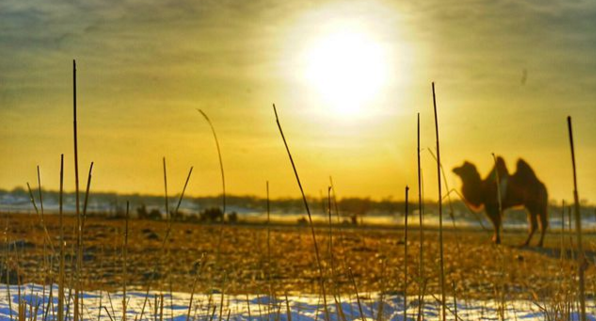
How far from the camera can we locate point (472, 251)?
8.41m

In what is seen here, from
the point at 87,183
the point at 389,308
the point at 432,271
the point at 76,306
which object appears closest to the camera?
the point at 87,183

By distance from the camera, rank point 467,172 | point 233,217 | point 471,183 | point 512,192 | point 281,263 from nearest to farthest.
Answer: point 281,263, point 512,192, point 471,183, point 467,172, point 233,217

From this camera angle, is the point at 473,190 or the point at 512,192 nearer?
Answer: the point at 512,192

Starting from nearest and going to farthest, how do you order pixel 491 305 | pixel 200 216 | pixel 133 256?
pixel 491 305 < pixel 133 256 < pixel 200 216

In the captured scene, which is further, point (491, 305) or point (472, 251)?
point (472, 251)

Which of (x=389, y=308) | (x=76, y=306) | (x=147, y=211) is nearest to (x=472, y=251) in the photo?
(x=389, y=308)

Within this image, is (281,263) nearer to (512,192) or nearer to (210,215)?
(512,192)

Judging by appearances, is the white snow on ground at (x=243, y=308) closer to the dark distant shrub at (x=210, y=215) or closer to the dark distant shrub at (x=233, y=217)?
the dark distant shrub at (x=210, y=215)

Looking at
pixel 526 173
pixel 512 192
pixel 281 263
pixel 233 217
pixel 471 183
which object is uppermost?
pixel 526 173

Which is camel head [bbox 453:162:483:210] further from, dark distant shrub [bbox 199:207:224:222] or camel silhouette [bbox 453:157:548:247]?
dark distant shrub [bbox 199:207:224:222]

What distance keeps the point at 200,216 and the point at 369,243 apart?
5.44 m

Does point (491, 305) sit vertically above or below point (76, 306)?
below

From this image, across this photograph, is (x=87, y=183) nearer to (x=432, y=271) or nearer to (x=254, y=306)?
(x=254, y=306)

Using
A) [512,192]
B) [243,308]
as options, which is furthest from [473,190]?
[243,308]
